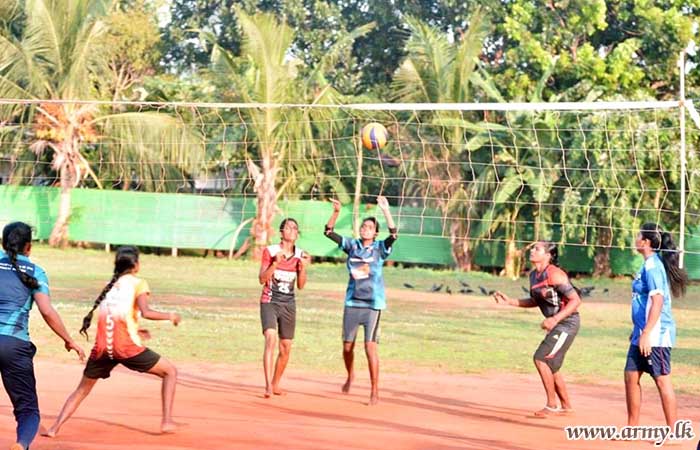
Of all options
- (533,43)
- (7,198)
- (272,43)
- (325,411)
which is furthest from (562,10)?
(325,411)

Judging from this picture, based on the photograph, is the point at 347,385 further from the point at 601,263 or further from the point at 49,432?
the point at 601,263

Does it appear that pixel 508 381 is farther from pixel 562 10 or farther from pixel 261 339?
pixel 562 10

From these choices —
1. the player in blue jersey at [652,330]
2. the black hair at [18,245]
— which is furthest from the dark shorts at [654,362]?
the black hair at [18,245]

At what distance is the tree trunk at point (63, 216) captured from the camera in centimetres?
3375

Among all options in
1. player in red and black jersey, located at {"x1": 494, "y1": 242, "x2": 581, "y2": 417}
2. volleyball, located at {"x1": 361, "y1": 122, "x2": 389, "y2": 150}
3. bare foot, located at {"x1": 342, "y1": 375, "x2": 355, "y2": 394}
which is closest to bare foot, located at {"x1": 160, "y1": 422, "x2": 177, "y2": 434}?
bare foot, located at {"x1": 342, "y1": 375, "x2": 355, "y2": 394}

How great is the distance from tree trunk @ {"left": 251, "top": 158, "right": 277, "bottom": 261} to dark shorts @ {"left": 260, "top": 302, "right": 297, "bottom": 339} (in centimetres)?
2173

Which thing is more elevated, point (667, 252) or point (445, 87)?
point (445, 87)

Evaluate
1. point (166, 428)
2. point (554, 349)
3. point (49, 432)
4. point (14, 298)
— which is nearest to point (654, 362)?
point (554, 349)

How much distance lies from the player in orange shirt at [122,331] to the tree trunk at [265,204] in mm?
24325

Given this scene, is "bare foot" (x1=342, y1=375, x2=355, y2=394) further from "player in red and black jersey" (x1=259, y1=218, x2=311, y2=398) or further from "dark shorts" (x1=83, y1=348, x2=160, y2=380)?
"dark shorts" (x1=83, y1=348, x2=160, y2=380)

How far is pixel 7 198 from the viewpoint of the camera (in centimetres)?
3425

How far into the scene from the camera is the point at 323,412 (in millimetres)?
10398

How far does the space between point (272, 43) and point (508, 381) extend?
67.1 ft

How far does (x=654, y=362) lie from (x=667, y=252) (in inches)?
41.3
